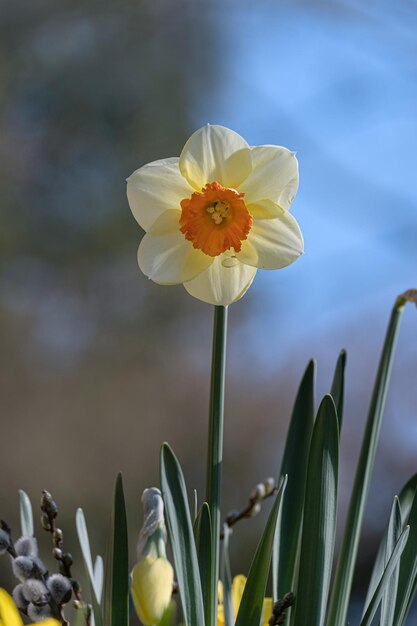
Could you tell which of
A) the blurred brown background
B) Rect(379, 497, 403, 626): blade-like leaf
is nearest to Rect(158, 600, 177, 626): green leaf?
Rect(379, 497, 403, 626): blade-like leaf

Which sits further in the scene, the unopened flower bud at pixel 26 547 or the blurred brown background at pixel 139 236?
the blurred brown background at pixel 139 236

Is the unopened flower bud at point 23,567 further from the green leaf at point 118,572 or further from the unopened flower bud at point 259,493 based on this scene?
the unopened flower bud at point 259,493

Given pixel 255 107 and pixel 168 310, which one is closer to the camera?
pixel 168 310

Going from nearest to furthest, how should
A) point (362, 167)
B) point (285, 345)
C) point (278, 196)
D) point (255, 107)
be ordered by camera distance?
point (278, 196) < point (285, 345) < point (362, 167) < point (255, 107)

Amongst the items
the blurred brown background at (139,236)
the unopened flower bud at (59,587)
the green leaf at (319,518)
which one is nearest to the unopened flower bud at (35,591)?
the unopened flower bud at (59,587)

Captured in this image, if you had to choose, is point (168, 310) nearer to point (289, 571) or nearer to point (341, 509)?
point (341, 509)

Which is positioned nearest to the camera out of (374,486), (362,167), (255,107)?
(374,486)

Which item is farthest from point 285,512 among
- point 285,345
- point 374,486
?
point 285,345
